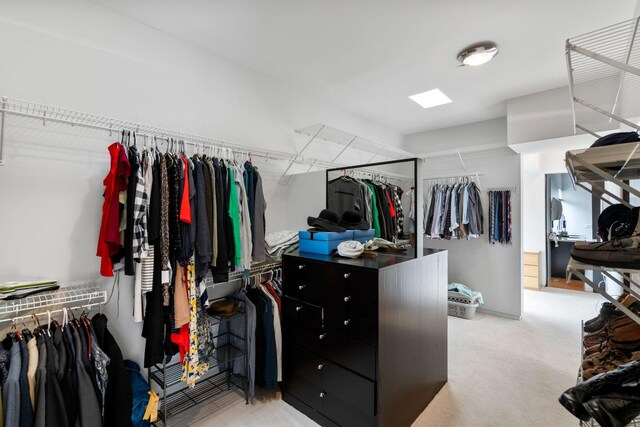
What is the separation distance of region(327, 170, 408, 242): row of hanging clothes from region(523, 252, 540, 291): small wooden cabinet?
3.79 meters

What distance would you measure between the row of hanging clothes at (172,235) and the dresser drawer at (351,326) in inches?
27.1

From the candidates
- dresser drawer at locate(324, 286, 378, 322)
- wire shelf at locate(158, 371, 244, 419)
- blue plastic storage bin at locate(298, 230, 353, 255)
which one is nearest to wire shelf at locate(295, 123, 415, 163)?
blue plastic storage bin at locate(298, 230, 353, 255)

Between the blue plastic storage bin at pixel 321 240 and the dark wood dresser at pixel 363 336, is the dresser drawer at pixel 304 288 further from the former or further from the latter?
the blue plastic storage bin at pixel 321 240

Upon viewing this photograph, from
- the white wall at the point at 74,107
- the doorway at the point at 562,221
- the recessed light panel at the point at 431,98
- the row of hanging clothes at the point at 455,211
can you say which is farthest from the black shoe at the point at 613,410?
the doorway at the point at 562,221

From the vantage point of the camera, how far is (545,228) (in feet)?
17.4

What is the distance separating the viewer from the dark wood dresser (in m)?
1.60

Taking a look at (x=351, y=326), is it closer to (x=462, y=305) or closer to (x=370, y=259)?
(x=370, y=259)

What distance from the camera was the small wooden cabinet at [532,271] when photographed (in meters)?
4.98

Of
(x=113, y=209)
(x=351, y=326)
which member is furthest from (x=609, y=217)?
(x=113, y=209)

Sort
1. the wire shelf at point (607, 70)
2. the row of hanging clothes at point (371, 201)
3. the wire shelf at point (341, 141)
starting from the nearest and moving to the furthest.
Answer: the wire shelf at point (607, 70) < the row of hanging clothes at point (371, 201) < the wire shelf at point (341, 141)

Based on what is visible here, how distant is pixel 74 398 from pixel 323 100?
10.6 ft

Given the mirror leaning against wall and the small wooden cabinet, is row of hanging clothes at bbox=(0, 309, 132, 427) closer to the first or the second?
the mirror leaning against wall

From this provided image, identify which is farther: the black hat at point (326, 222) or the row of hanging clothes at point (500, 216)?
the row of hanging clothes at point (500, 216)

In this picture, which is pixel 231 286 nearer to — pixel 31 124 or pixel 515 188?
pixel 31 124
